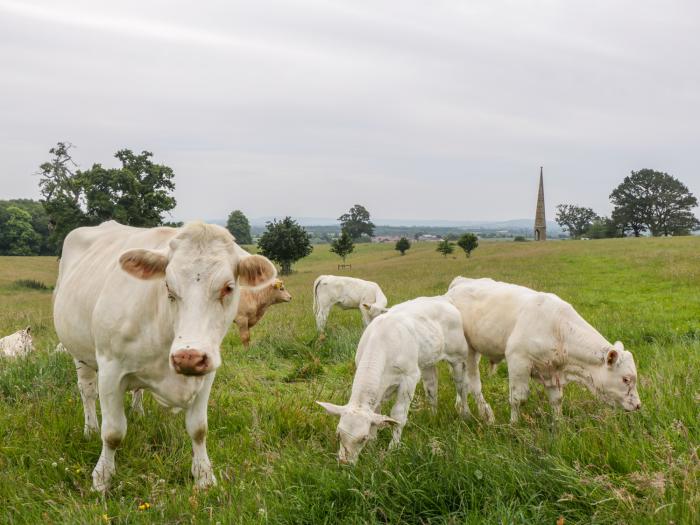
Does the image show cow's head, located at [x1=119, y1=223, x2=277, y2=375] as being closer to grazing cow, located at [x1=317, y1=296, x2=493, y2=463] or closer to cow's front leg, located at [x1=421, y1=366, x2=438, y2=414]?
grazing cow, located at [x1=317, y1=296, x2=493, y2=463]

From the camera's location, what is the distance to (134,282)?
4.57 m

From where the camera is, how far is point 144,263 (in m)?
4.10

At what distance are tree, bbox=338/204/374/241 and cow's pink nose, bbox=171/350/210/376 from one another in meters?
138

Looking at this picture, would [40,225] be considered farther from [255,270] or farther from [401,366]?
[255,270]

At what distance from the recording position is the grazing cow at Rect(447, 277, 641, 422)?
17.5 feet

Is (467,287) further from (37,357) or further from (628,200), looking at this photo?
(628,200)

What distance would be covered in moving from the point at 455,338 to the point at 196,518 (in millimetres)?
3990

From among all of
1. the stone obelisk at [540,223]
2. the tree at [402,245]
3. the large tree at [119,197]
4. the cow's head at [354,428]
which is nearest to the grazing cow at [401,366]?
the cow's head at [354,428]

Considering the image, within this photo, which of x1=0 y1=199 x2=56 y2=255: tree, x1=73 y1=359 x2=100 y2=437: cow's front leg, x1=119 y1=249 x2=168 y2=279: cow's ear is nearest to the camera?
x1=119 y1=249 x2=168 y2=279: cow's ear

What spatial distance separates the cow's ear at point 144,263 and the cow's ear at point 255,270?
0.62 meters

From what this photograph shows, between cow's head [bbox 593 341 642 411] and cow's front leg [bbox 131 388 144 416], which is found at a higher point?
cow's head [bbox 593 341 642 411]

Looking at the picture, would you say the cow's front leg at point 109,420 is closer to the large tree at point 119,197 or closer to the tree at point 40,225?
the large tree at point 119,197

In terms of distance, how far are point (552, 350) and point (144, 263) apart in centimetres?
439

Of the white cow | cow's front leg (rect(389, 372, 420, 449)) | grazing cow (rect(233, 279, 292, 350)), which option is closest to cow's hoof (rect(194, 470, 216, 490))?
cow's front leg (rect(389, 372, 420, 449))
